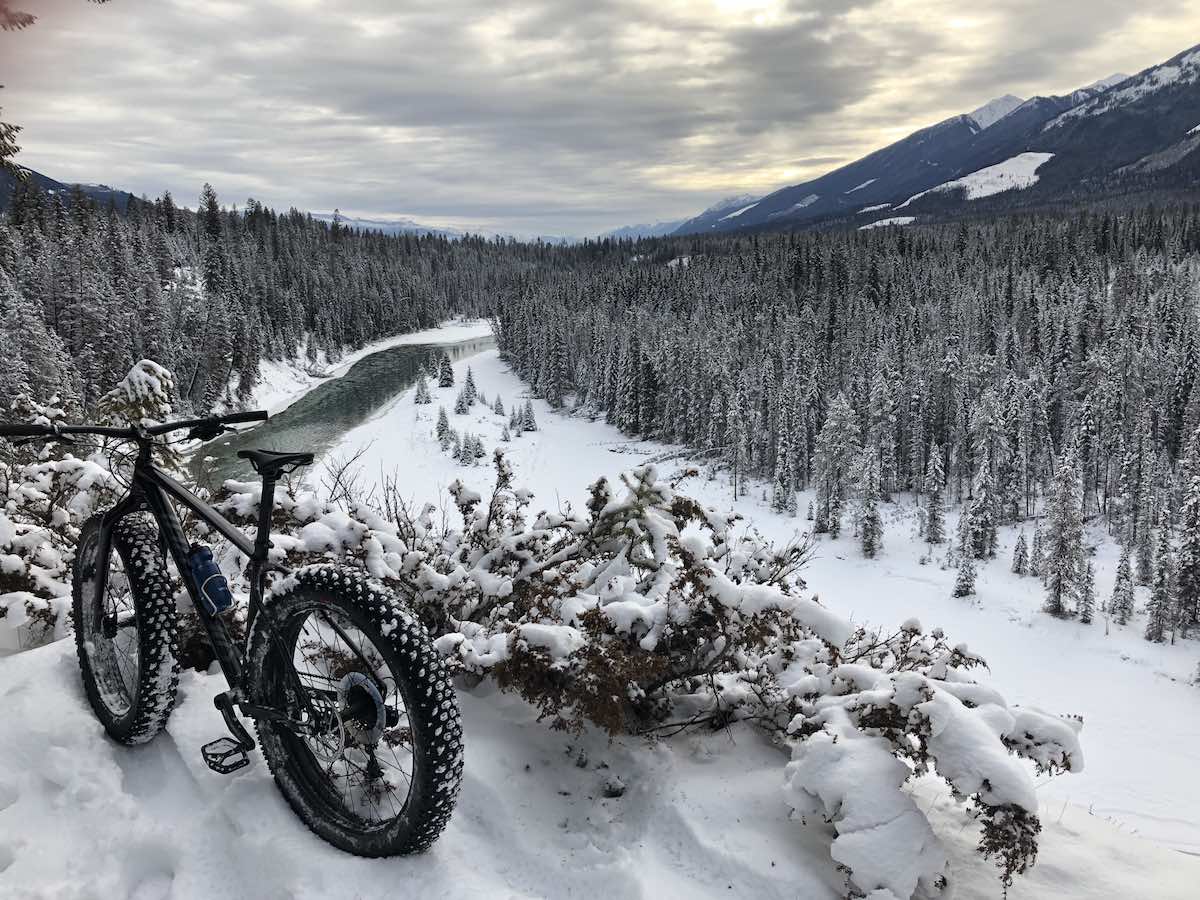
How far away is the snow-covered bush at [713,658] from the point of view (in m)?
3.30

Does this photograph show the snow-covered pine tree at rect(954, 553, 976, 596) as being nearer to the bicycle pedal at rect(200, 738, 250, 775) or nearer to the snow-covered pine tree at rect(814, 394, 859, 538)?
the snow-covered pine tree at rect(814, 394, 859, 538)

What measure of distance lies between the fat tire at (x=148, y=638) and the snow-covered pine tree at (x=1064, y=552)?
5337 cm

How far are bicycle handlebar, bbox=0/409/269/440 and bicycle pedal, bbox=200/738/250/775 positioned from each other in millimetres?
1750

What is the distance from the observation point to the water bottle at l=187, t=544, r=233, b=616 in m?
3.57

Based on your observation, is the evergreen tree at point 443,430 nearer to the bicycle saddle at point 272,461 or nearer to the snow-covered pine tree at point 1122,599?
the snow-covered pine tree at point 1122,599

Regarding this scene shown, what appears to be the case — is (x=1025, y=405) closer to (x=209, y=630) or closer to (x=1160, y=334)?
(x=1160, y=334)

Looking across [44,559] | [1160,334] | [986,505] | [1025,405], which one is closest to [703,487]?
[986,505]

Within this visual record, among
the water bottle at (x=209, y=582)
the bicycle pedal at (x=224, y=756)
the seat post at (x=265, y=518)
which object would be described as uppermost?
the seat post at (x=265, y=518)

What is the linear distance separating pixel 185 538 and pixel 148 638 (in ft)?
2.06

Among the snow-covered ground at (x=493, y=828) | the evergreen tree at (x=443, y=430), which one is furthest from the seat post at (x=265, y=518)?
the evergreen tree at (x=443, y=430)

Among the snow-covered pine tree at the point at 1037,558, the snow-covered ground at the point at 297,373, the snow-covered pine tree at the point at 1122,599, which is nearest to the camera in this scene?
the snow-covered pine tree at the point at 1122,599

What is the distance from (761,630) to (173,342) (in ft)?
251

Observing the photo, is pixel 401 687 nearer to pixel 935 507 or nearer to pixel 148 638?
pixel 148 638

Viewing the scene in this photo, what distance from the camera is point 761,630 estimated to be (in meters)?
4.48
